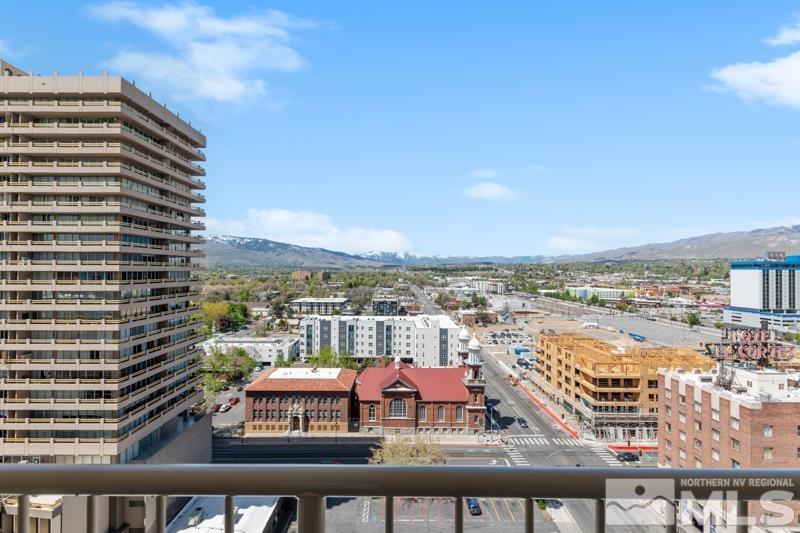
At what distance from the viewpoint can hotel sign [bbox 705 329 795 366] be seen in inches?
398

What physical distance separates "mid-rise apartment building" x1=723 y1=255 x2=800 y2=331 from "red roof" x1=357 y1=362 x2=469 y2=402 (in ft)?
82.7

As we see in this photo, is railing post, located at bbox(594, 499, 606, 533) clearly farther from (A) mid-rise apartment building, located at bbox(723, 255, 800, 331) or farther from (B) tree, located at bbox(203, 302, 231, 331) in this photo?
(A) mid-rise apartment building, located at bbox(723, 255, 800, 331)

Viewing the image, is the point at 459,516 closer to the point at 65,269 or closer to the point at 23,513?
the point at 23,513

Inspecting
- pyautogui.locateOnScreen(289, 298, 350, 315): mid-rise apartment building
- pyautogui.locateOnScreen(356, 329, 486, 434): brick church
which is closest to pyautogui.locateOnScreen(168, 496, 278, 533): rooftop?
pyautogui.locateOnScreen(356, 329, 486, 434): brick church

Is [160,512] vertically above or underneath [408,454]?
above

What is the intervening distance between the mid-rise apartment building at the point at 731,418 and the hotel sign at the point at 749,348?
72 centimetres

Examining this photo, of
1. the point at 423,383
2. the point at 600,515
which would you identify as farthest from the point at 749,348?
the point at 600,515

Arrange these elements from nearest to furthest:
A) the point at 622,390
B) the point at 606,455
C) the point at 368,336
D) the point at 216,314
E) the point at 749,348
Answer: the point at 749,348
the point at 606,455
the point at 622,390
the point at 368,336
the point at 216,314

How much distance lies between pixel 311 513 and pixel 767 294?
41333 millimetres

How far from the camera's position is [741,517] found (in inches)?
34.6

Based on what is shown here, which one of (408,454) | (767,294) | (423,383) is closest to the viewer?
(408,454)

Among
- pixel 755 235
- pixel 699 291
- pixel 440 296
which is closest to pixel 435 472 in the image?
pixel 440 296

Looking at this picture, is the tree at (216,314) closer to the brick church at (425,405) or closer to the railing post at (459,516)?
the brick church at (425,405)

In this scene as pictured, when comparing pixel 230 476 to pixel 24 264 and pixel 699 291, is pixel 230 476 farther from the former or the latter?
pixel 699 291
